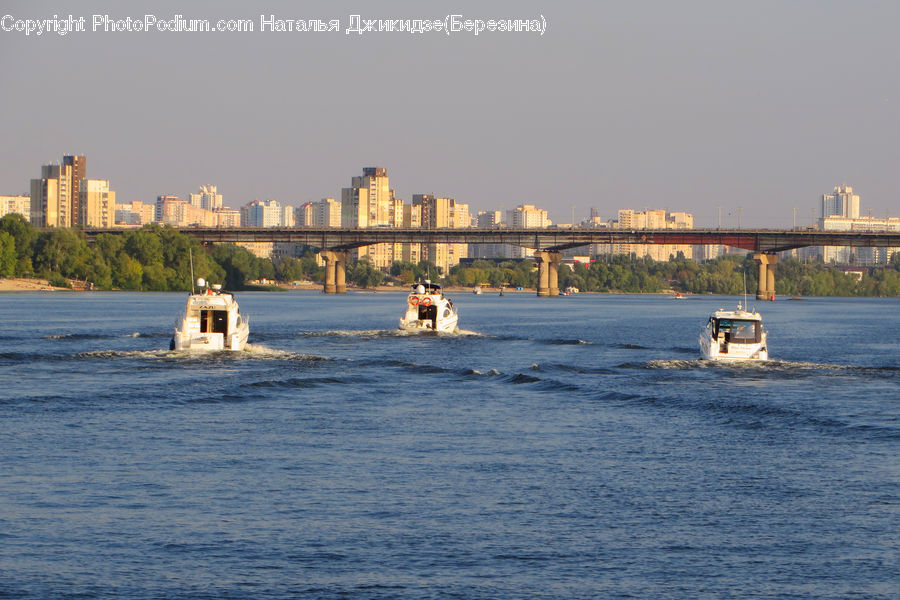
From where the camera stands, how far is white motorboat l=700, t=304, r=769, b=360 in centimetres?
6456

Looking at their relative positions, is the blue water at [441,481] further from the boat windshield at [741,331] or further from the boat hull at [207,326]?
the boat windshield at [741,331]

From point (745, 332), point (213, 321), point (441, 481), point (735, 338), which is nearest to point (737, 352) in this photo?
point (735, 338)

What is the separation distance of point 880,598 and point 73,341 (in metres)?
62.8

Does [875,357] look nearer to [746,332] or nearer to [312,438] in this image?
[746,332]

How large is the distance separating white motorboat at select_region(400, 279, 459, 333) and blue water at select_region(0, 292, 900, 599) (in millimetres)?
30170

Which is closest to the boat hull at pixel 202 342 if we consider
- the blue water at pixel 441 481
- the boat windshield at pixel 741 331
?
the blue water at pixel 441 481

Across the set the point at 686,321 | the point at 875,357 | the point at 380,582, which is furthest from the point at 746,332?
the point at 686,321

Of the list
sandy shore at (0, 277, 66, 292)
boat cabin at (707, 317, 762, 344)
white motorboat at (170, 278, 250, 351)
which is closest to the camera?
Result: white motorboat at (170, 278, 250, 351)

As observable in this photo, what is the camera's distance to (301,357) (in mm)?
64875

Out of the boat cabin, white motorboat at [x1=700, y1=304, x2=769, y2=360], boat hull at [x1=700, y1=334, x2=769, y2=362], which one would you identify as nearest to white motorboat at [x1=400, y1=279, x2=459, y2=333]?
white motorboat at [x1=700, y1=304, x2=769, y2=360]

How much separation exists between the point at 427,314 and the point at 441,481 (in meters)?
62.1

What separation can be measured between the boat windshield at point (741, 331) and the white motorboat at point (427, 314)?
97.7 feet

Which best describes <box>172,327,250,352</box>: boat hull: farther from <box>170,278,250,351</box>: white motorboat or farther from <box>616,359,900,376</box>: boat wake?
<box>616,359,900,376</box>: boat wake

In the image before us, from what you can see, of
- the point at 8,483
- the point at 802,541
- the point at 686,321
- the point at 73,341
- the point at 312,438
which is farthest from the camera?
the point at 686,321
